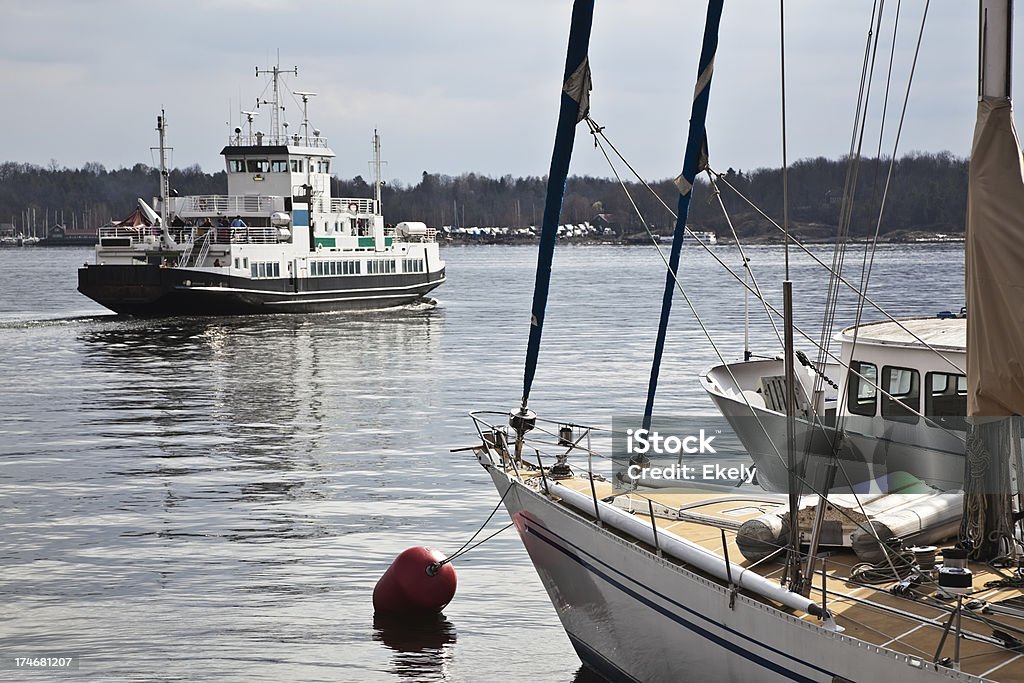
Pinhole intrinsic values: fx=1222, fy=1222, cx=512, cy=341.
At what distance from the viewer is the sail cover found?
8602 millimetres

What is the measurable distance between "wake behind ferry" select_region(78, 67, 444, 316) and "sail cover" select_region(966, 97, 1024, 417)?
176 ft

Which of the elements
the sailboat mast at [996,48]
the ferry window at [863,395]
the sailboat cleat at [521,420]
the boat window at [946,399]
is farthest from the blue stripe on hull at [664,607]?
the ferry window at [863,395]

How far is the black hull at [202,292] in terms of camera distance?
5938 cm

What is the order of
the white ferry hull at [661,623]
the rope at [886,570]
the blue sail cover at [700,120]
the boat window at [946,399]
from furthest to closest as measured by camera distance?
the boat window at [946,399] → the blue sail cover at [700,120] → the rope at [886,570] → the white ferry hull at [661,623]

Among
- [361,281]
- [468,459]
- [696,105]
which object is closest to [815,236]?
[361,281]

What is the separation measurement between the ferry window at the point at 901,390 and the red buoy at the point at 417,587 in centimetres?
646

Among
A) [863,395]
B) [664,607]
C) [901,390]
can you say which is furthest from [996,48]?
[863,395]

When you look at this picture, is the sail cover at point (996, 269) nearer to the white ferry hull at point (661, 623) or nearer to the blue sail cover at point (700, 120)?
the white ferry hull at point (661, 623)

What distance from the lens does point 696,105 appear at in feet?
40.0

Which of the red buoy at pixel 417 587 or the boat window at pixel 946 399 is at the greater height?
the boat window at pixel 946 399

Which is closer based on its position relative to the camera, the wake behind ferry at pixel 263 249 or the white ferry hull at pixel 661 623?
the white ferry hull at pixel 661 623

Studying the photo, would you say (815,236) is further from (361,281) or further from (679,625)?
(679,625)

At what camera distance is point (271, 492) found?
22.1m

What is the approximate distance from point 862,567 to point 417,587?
667 centimetres
